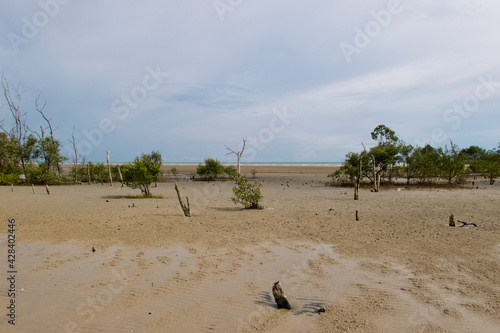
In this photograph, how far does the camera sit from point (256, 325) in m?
4.00

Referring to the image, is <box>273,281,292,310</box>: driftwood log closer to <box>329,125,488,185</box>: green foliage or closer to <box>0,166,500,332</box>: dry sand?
<box>0,166,500,332</box>: dry sand

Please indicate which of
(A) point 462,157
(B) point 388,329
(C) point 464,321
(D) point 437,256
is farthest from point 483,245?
(A) point 462,157

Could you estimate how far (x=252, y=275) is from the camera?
5770 millimetres

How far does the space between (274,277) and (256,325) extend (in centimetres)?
172

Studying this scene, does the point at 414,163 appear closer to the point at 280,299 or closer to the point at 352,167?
the point at 352,167

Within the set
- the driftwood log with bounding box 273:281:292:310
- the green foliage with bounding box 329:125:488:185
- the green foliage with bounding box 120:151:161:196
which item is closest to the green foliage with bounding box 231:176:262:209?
the green foliage with bounding box 120:151:161:196

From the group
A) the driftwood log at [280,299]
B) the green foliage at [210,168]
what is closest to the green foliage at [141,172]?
the driftwood log at [280,299]

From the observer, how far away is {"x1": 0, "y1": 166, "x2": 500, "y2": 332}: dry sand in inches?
162

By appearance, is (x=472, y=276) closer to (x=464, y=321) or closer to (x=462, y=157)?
(x=464, y=321)

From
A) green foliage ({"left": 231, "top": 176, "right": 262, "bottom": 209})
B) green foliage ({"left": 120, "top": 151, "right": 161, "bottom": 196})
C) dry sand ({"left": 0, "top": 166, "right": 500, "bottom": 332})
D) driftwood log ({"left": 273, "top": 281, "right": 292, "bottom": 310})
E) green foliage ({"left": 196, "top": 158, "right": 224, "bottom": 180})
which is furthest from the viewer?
green foliage ({"left": 196, "top": 158, "right": 224, "bottom": 180})

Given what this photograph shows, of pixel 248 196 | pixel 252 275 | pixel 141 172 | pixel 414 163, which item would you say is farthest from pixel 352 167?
pixel 252 275

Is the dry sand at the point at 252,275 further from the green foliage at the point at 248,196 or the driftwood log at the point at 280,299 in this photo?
the green foliage at the point at 248,196

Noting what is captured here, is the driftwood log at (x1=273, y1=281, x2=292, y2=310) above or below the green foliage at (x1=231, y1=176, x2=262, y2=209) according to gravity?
below

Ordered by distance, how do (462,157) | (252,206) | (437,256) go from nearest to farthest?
1. (437,256)
2. (252,206)
3. (462,157)
